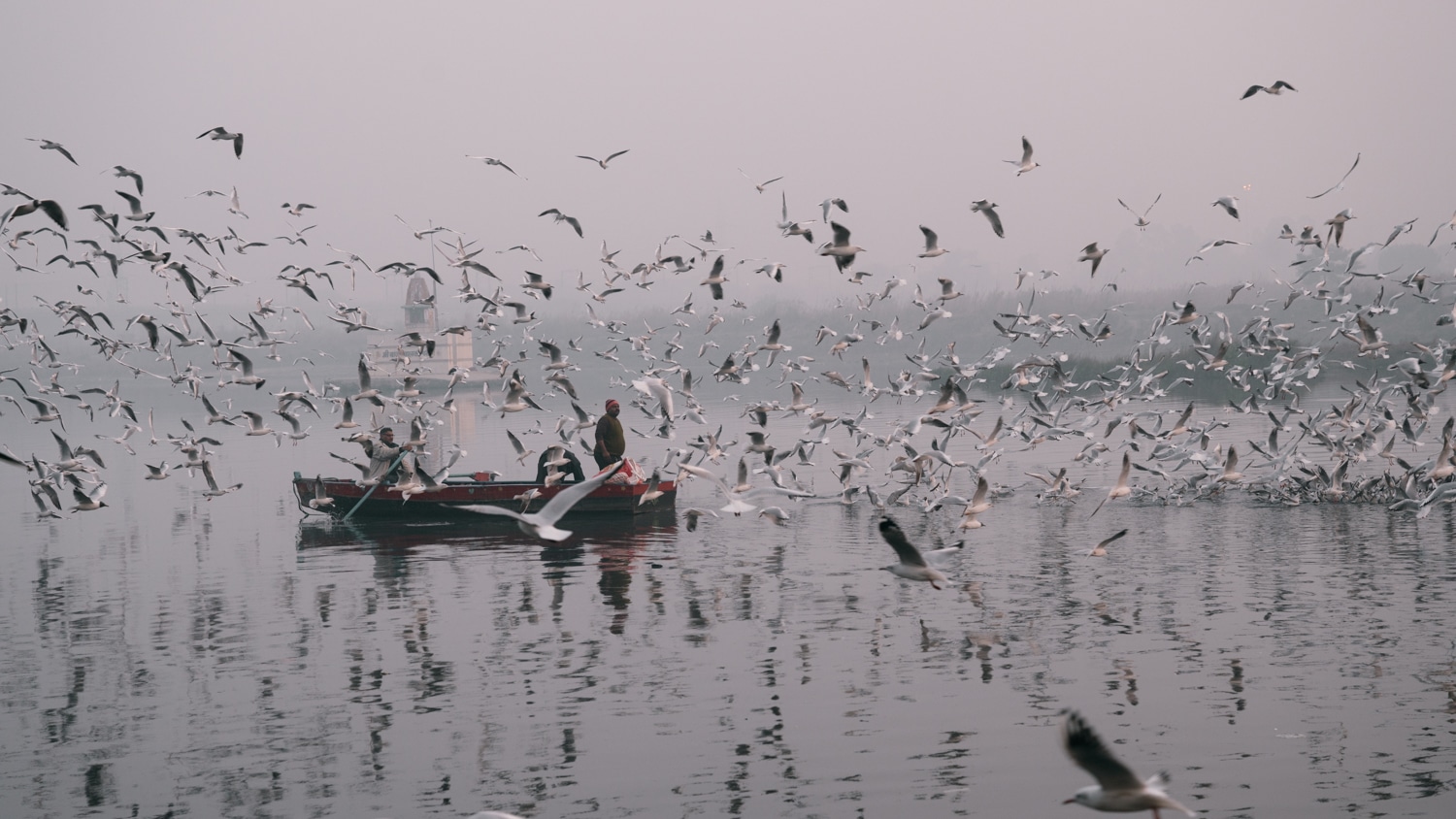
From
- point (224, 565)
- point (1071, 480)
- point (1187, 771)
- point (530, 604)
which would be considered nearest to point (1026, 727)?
point (1187, 771)

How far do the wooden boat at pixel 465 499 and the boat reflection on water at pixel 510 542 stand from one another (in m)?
0.40

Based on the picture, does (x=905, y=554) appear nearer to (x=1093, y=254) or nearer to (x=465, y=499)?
(x=1093, y=254)

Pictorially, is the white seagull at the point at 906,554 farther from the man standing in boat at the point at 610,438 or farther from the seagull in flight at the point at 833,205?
the man standing in boat at the point at 610,438

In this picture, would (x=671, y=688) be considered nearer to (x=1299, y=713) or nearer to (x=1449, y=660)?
(x=1299, y=713)

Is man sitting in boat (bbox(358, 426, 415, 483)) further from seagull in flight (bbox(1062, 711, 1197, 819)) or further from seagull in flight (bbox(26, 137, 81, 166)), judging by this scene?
seagull in flight (bbox(1062, 711, 1197, 819))

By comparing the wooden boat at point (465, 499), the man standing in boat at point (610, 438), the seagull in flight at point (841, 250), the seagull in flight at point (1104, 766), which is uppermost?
the seagull in flight at point (841, 250)

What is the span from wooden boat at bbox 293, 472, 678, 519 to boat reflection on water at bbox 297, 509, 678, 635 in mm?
398

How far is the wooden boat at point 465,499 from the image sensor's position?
3712 cm

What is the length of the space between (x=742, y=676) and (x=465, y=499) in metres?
19.9

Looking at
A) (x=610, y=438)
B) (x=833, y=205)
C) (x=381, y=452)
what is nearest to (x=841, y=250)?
(x=833, y=205)

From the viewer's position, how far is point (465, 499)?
123 feet

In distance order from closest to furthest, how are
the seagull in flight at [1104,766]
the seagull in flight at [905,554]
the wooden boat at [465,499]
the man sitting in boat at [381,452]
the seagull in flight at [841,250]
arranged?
the seagull in flight at [1104,766]
the seagull in flight at [905,554]
the seagull in flight at [841,250]
the man sitting in boat at [381,452]
the wooden boat at [465,499]

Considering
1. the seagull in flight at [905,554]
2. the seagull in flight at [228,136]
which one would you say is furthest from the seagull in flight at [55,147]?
the seagull in flight at [905,554]

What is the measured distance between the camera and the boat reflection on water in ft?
98.5
